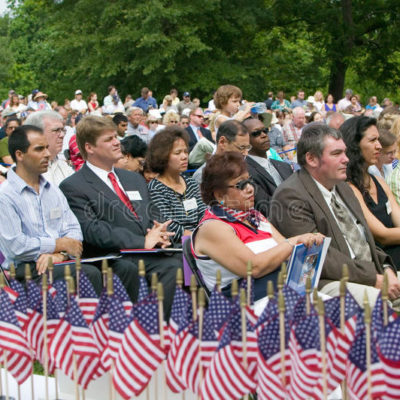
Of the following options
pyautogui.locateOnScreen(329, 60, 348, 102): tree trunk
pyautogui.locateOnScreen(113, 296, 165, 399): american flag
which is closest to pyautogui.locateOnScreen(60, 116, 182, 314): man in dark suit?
pyautogui.locateOnScreen(113, 296, 165, 399): american flag

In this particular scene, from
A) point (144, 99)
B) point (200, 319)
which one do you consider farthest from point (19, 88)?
point (200, 319)

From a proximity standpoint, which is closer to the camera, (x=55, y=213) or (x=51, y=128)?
(x=55, y=213)

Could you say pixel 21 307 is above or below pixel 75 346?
above

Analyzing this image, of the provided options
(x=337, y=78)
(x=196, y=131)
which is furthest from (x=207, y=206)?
(x=337, y=78)

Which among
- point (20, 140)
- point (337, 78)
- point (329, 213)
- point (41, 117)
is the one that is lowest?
point (329, 213)

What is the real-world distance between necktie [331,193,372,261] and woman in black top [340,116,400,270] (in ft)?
1.93

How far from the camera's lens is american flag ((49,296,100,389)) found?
3926 millimetres

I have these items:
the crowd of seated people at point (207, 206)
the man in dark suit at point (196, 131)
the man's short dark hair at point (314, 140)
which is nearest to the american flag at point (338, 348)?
the crowd of seated people at point (207, 206)

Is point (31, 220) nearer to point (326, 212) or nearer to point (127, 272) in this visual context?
point (127, 272)

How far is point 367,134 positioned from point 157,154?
1921 mm

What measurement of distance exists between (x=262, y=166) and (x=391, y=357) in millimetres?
4529

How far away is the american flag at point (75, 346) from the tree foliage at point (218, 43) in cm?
2530

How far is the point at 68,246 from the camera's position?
609 centimetres

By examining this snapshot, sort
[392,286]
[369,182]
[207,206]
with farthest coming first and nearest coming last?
[369,182], [392,286], [207,206]
